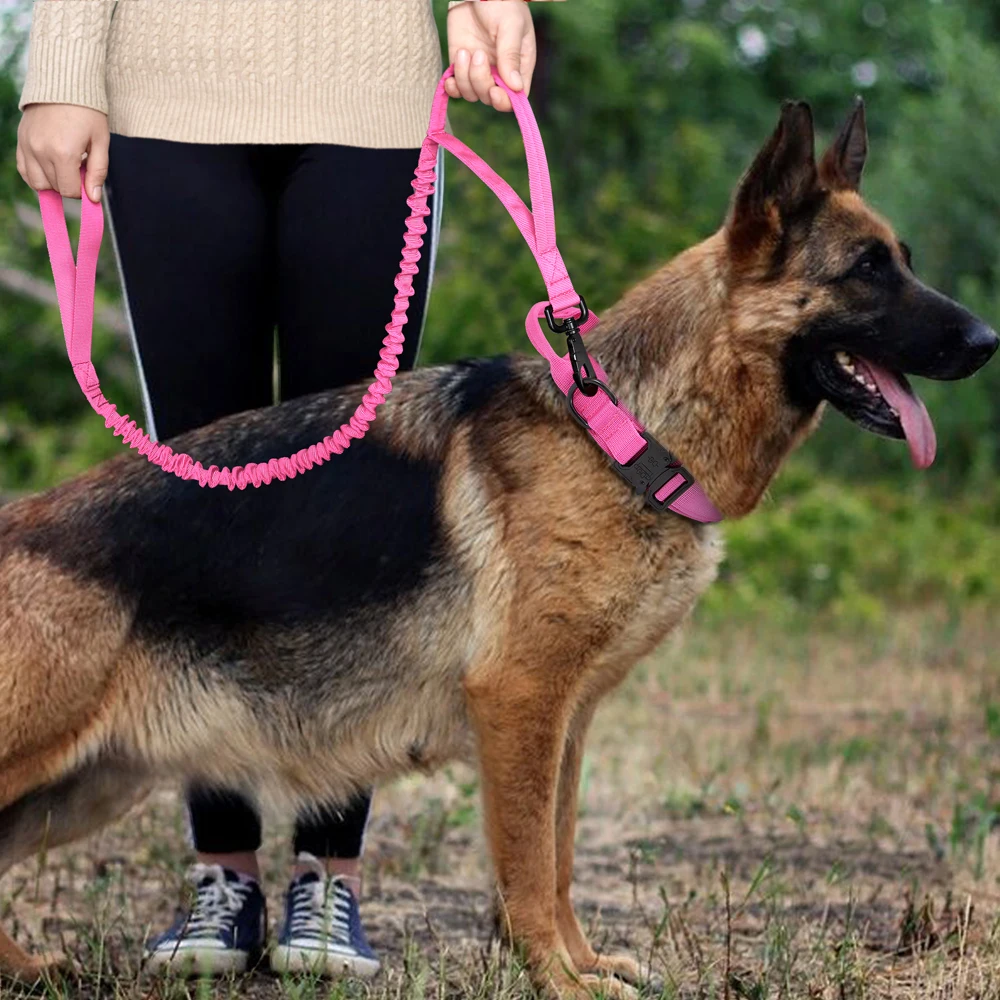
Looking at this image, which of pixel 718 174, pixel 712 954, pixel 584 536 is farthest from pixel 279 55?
pixel 718 174

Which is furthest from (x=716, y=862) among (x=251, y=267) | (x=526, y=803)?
(x=251, y=267)

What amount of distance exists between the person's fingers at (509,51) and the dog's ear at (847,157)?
792 millimetres

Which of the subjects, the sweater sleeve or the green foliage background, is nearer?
the sweater sleeve

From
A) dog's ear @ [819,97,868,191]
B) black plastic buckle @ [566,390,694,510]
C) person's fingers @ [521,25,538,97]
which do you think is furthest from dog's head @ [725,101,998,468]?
person's fingers @ [521,25,538,97]

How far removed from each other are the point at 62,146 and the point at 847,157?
1.73 m

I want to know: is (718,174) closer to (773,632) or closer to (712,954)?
(773,632)

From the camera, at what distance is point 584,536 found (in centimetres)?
334

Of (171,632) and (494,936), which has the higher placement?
(171,632)

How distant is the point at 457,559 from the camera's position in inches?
133

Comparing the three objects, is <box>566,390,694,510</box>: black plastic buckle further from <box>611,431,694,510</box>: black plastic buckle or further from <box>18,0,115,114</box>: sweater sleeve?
<box>18,0,115,114</box>: sweater sleeve

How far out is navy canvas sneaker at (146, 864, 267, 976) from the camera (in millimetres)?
3529

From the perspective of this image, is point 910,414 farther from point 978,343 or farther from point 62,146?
point 62,146

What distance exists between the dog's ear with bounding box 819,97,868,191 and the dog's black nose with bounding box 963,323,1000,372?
46 cm

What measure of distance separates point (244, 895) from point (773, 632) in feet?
16.7
